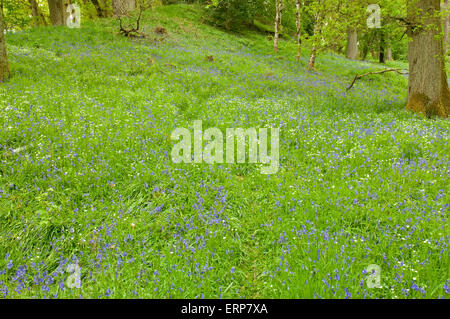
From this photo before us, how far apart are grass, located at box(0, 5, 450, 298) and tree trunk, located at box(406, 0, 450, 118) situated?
1127 millimetres

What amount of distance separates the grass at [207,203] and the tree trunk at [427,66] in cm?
113

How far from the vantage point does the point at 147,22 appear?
941 inches

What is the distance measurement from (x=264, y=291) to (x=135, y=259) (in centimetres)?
187

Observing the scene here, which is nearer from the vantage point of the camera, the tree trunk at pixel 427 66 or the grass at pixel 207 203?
the grass at pixel 207 203

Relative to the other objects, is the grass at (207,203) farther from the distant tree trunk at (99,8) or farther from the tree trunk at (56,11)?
the distant tree trunk at (99,8)

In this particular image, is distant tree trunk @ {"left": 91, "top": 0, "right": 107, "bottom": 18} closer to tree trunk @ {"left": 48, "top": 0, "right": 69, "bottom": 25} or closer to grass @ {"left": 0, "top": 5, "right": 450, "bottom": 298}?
tree trunk @ {"left": 48, "top": 0, "right": 69, "bottom": 25}

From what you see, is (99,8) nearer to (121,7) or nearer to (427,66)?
(121,7)

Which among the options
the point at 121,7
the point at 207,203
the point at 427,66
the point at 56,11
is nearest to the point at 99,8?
the point at 56,11

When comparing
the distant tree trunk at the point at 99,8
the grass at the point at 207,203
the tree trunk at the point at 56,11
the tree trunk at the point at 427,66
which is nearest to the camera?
the grass at the point at 207,203

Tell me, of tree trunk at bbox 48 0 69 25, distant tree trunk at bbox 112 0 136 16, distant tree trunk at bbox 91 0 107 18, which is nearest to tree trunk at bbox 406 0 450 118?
distant tree trunk at bbox 112 0 136 16

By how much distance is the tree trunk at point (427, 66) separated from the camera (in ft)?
30.3

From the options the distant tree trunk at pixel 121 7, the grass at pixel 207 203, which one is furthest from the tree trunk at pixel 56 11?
the grass at pixel 207 203
